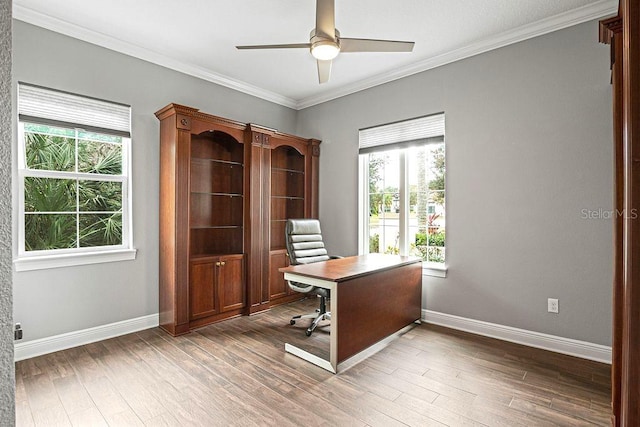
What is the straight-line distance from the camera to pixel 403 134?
13.0 feet

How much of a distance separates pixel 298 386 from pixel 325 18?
2.53 m

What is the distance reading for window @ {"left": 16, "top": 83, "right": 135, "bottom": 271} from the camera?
2807 mm

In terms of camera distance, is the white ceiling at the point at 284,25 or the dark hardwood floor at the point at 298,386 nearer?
the dark hardwood floor at the point at 298,386

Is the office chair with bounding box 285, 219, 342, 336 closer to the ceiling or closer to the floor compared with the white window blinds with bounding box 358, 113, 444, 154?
closer to the floor

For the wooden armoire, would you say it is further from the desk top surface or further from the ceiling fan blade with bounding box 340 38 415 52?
the ceiling fan blade with bounding box 340 38 415 52

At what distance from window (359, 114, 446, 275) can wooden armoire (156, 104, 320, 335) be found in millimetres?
875

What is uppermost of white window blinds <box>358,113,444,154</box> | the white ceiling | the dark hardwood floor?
the white ceiling

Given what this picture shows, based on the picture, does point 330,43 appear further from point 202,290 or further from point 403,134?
point 202,290

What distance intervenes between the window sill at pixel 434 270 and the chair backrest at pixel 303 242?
113 centimetres

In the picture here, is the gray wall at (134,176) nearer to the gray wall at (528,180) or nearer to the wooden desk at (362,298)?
the wooden desk at (362,298)

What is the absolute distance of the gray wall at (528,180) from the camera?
8.98ft

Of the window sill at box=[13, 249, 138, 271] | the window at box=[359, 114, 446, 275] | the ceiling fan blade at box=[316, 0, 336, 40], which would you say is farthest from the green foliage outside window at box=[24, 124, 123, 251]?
the window at box=[359, 114, 446, 275]

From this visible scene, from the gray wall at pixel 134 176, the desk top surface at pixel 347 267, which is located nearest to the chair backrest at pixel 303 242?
the desk top surface at pixel 347 267

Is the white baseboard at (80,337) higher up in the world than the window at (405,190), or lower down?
lower down
